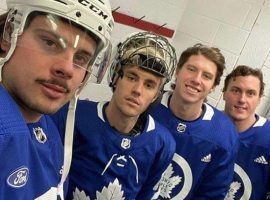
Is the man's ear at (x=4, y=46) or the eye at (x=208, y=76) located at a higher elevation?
the eye at (x=208, y=76)

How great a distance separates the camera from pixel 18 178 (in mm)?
676

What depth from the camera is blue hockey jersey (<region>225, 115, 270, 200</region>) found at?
1.77 m

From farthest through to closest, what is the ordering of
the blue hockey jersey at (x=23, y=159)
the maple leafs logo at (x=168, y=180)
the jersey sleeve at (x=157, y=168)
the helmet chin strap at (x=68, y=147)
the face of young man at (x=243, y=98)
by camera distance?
the face of young man at (x=243, y=98) → the maple leafs logo at (x=168, y=180) → the jersey sleeve at (x=157, y=168) → the helmet chin strap at (x=68, y=147) → the blue hockey jersey at (x=23, y=159)

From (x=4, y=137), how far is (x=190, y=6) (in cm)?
226

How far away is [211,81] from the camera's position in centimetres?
171

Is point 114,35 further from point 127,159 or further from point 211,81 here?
point 127,159

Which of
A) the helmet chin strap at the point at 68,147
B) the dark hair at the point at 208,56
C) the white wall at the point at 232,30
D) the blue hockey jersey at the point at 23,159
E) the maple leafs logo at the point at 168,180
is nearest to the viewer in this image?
the blue hockey jersey at the point at 23,159

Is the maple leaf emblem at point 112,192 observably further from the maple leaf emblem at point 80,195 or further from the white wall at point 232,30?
the white wall at point 232,30

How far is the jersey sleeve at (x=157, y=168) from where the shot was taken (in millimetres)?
1397

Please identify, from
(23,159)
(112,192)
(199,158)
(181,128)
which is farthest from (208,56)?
(23,159)

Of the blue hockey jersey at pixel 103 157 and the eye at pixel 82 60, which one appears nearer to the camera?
the eye at pixel 82 60

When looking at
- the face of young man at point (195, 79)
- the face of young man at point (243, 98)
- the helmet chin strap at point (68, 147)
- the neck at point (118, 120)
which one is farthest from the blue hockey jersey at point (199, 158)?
the helmet chin strap at point (68, 147)

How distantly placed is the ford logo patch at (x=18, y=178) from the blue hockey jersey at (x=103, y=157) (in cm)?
53

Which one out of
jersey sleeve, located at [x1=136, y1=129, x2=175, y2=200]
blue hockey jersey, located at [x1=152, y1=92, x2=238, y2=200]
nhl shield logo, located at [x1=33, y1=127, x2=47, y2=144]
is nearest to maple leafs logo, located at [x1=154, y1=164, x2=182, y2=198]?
blue hockey jersey, located at [x1=152, y1=92, x2=238, y2=200]
